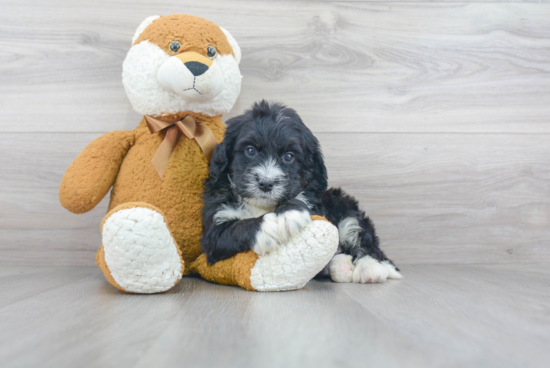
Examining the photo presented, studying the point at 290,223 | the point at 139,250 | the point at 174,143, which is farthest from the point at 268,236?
the point at 174,143

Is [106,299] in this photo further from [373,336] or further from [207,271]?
[373,336]

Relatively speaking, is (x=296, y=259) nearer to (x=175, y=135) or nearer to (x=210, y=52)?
(x=175, y=135)

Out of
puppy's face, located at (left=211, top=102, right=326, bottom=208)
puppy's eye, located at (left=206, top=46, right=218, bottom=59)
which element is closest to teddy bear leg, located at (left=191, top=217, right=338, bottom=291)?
puppy's face, located at (left=211, top=102, right=326, bottom=208)

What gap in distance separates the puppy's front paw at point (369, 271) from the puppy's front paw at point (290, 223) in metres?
0.36

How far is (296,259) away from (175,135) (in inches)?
24.8

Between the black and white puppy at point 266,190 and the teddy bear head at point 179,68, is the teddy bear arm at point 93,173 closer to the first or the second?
the teddy bear head at point 179,68

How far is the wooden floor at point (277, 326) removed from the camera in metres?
0.74

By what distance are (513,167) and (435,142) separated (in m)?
0.39

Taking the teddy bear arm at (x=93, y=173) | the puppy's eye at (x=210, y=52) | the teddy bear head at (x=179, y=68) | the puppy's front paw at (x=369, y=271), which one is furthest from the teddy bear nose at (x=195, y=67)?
the puppy's front paw at (x=369, y=271)

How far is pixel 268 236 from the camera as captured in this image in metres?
1.20

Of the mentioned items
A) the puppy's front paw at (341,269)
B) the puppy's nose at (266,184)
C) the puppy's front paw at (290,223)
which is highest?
the puppy's nose at (266,184)

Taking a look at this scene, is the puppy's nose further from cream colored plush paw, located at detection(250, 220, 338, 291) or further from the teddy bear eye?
the teddy bear eye

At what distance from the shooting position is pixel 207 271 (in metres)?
1.39

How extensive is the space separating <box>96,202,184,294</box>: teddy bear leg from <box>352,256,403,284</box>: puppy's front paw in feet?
2.03
